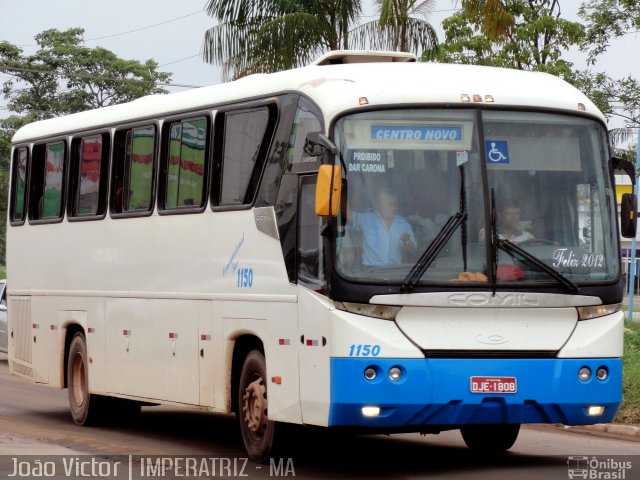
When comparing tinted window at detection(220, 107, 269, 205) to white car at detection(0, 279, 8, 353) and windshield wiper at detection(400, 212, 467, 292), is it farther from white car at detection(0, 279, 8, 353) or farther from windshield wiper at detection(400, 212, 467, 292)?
white car at detection(0, 279, 8, 353)

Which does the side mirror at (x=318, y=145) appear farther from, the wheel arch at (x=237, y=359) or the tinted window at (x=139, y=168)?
the tinted window at (x=139, y=168)

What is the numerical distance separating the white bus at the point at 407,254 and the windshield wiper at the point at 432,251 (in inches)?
0.4

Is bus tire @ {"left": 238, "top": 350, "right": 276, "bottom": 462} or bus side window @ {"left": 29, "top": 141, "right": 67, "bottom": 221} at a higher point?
bus side window @ {"left": 29, "top": 141, "right": 67, "bottom": 221}

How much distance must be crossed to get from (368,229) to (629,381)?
731 cm

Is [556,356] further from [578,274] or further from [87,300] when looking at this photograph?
[87,300]

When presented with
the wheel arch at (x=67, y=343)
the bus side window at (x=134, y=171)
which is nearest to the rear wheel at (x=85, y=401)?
the wheel arch at (x=67, y=343)

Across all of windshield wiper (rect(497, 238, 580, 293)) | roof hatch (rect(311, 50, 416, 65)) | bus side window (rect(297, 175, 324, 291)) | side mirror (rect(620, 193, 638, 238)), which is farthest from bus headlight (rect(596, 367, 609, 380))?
roof hatch (rect(311, 50, 416, 65))

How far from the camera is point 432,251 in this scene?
1139cm

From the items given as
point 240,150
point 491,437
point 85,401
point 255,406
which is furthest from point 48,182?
point 491,437

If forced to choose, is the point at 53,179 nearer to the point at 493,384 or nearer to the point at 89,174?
the point at 89,174

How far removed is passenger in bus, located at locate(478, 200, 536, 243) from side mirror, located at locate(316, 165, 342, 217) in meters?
1.24

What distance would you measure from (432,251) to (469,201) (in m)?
0.54

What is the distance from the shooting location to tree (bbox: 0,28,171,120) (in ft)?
254

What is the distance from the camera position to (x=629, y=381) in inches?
698
